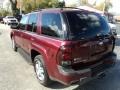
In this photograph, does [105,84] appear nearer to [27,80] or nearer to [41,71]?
[41,71]

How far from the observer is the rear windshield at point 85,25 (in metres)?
5.07

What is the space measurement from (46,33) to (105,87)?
2007 mm

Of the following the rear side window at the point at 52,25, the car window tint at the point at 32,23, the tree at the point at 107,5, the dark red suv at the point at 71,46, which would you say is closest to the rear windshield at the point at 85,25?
the dark red suv at the point at 71,46

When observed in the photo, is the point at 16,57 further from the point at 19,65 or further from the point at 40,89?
the point at 40,89

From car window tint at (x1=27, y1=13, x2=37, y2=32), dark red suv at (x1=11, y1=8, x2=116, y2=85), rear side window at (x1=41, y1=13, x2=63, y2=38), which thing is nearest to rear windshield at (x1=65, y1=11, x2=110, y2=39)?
dark red suv at (x1=11, y1=8, x2=116, y2=85)

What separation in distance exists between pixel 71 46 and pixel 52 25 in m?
0.92

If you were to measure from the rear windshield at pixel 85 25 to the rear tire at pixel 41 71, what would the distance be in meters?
1.30

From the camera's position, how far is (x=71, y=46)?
4.86 metres

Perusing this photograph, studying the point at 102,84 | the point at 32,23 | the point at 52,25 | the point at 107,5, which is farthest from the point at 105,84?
the point at 107,5

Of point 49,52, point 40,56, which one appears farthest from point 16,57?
point 49,52

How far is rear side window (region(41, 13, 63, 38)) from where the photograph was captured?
17.1 ft

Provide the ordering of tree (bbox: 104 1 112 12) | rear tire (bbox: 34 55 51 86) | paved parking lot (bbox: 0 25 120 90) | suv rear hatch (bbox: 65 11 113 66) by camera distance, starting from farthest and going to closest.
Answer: tree (bbox: 104 1 112 12) < paved parking lot (bbox: 0 25 120 90) < rear tire (bbox: 34 55 51 86) < suv rear hatch (bbox: 65 11 113 66)

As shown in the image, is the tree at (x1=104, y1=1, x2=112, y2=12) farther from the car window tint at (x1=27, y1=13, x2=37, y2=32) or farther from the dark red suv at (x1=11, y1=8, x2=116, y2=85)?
the dark red suv at (x1=11, y1=8, x2=116, y2=85)

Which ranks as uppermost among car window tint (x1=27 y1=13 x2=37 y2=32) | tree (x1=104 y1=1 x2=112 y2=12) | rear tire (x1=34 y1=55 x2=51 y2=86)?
car window tint (x1=27 y1=13 x2=37 y2=32)
